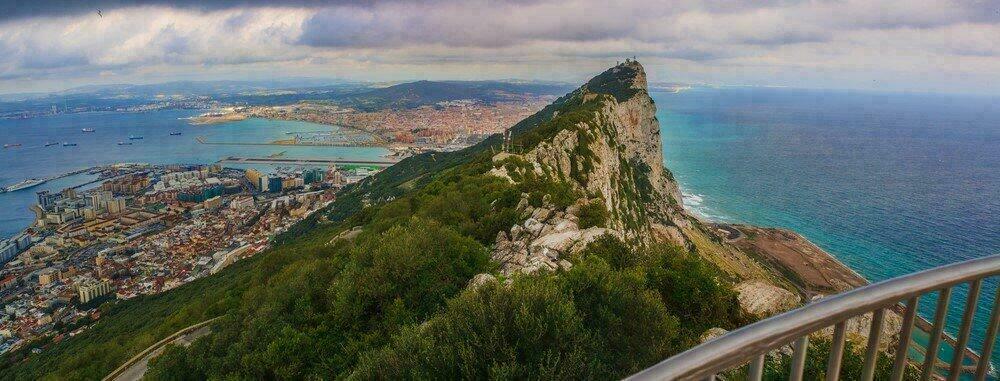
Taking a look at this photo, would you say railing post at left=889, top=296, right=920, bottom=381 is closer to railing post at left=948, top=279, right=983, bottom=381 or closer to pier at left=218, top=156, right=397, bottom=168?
railing post at left=948, top=279, right=983, bottom=381

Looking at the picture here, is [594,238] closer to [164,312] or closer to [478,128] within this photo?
[164,312]

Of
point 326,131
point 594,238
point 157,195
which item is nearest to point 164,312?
point 594,238

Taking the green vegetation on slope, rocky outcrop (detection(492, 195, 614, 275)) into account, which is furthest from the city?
rocky outcrop (detection(492, 195, 614, 275))

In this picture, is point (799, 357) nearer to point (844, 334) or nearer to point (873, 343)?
point (844, 334)

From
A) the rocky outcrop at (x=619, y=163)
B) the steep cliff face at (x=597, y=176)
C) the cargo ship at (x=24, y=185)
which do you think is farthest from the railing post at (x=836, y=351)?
the cargo ship at (x=24, y=185)

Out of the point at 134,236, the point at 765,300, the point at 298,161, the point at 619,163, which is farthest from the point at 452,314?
the point at 298,161

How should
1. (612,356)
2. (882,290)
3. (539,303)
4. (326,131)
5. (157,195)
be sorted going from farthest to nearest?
(326,131) → (157,195) → (539,303) → (612,356) → (882,290)
